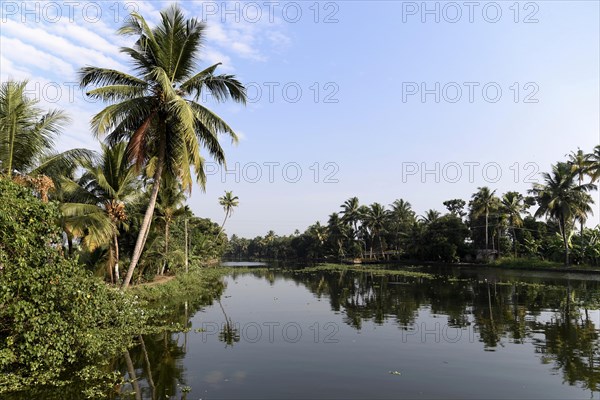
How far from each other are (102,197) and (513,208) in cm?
5969

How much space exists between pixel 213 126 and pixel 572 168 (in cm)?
4900

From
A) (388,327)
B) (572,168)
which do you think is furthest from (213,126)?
(572,168)

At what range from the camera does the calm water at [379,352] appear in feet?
29.4

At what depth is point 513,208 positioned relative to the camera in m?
61.6

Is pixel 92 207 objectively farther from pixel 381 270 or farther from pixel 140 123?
pixel 381 270

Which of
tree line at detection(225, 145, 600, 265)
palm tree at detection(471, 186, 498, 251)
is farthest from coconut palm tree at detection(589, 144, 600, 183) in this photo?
palm tree at detection(471, 186, 498, 251)

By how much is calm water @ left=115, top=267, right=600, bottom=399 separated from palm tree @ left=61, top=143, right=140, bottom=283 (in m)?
5.90

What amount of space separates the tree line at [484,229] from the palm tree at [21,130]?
173 feet

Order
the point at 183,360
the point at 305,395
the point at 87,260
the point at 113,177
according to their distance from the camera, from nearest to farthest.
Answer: the point at 305,395 < the point at 183,360 < the point at 113,177 < the point at 87,260

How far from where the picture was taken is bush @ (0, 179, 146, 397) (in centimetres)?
873

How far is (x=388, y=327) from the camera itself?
1583 centimetres

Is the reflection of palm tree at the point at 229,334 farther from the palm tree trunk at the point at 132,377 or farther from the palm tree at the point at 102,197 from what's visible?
the palm tree at the point at 102,197

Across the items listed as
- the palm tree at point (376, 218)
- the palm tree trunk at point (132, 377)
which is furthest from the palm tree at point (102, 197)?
the palm tree at point (376, 218)

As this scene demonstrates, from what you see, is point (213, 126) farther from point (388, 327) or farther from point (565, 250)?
point (565, 250)
